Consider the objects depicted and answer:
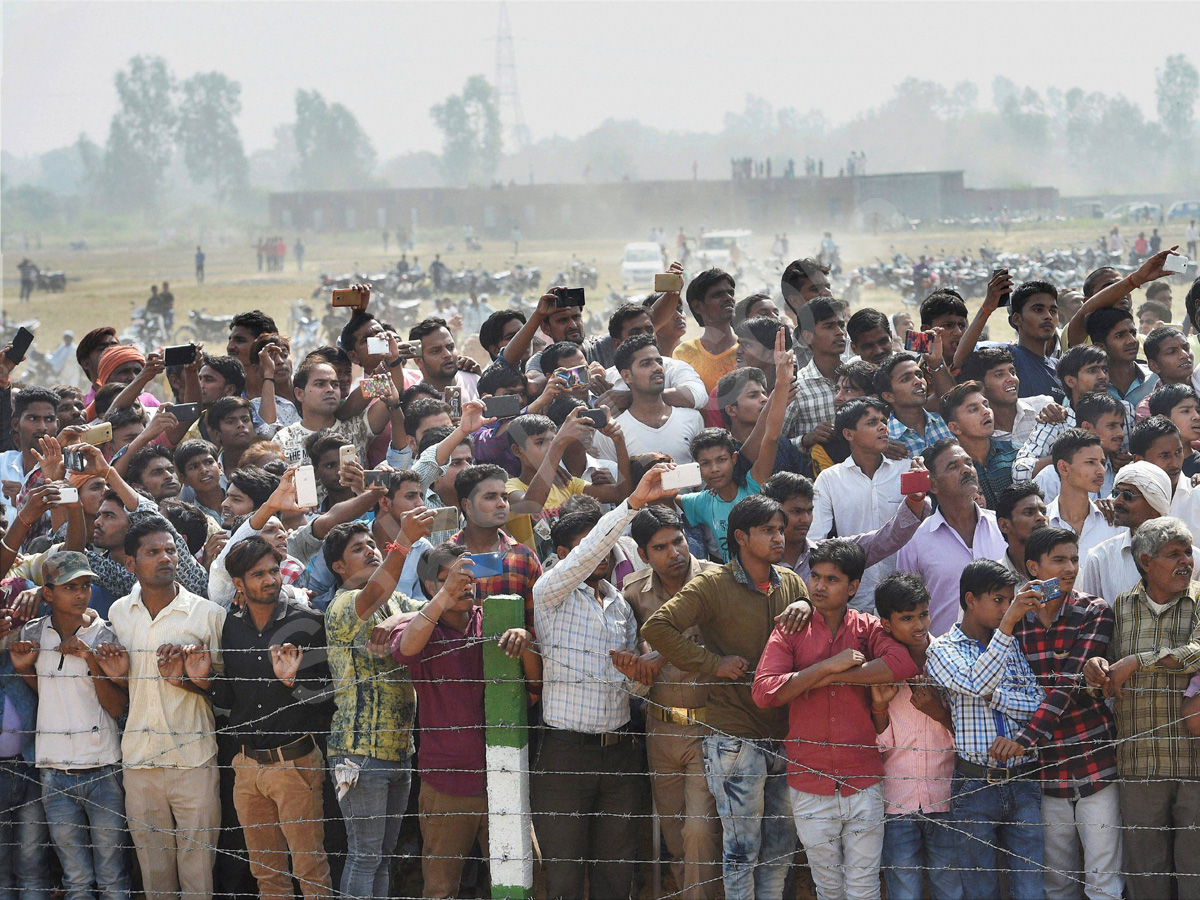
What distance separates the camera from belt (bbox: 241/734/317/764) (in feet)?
17.8

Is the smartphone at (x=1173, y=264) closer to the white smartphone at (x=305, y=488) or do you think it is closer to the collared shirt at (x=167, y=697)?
the white smartphone at (x=305, y=488)

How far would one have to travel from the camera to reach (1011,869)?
5164 millimetres

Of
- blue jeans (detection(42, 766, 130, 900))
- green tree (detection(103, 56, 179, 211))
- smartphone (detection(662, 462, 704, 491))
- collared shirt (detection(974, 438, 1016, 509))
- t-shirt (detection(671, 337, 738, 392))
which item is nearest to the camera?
smartphone (detection(662, 462, 704, 491))

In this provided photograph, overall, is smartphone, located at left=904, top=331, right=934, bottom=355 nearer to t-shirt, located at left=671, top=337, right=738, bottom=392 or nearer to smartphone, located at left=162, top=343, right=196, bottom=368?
t-shirt, located at left=671, top=337, right=738, bottom=392

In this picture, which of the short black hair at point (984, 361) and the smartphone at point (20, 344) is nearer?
the short black hair at point (984, 361)

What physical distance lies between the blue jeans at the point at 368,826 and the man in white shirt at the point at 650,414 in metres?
2.41

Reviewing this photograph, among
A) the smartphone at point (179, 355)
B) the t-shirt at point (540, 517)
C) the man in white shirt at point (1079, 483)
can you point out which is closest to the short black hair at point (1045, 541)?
the man in white shirt at point (1079, 483)

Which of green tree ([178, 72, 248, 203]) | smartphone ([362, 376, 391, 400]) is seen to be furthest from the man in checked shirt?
green tree ([178, 72, 248, 203])

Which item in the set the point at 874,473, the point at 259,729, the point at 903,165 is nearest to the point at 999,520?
the point at 874,473

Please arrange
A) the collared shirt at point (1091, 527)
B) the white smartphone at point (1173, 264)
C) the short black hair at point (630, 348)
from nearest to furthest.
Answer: the collared shirt at point (1091, 527), the short black hair at point (630, 348), the white smartphone at point (1173, 264)

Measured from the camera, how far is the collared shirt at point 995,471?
6715 mm

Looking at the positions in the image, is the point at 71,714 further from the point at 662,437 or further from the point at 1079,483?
the point at 1079,483

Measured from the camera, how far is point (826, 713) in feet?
16.8

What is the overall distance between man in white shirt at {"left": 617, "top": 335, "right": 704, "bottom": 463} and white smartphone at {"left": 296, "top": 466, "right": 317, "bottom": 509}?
1.87 meters
